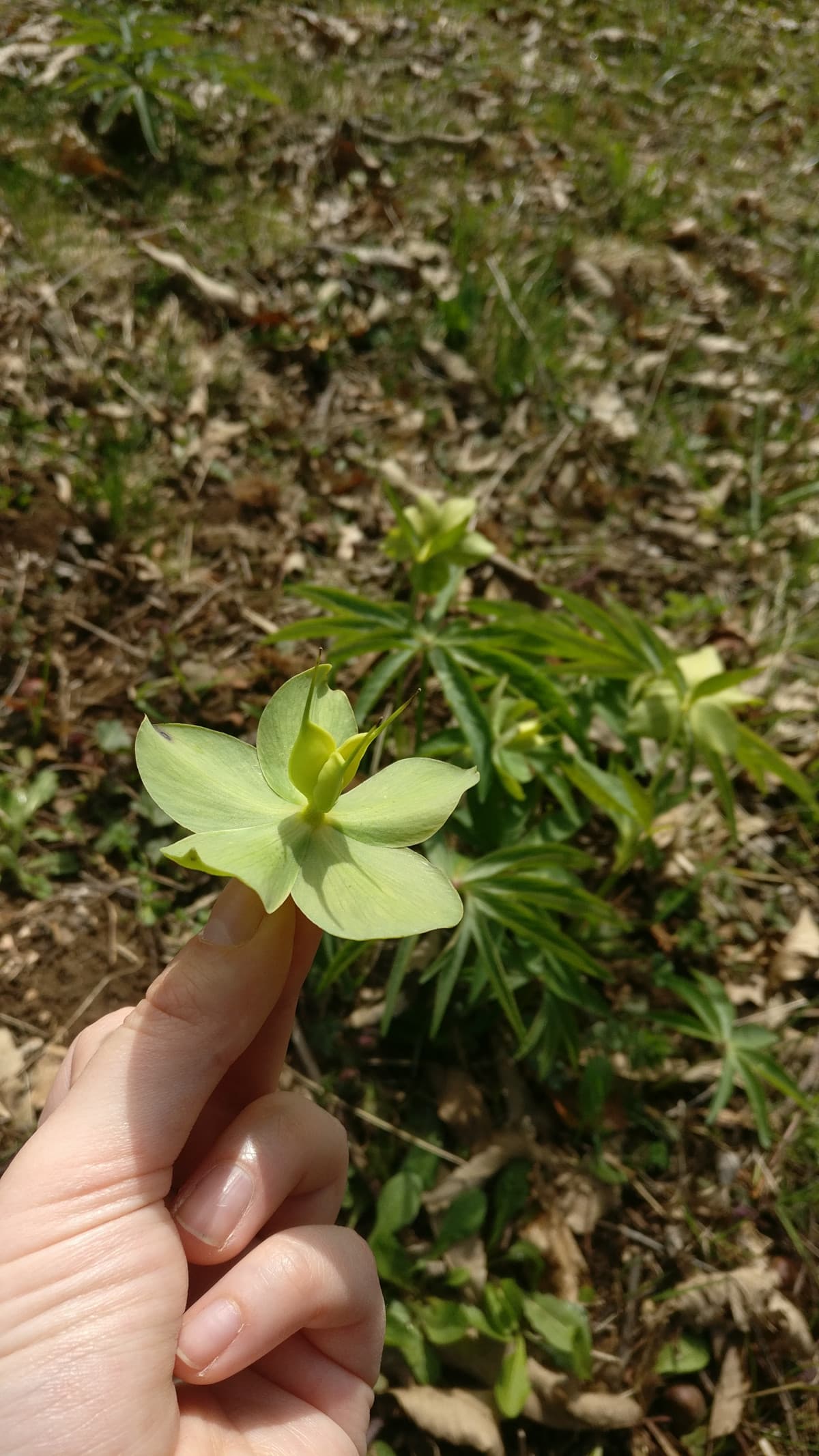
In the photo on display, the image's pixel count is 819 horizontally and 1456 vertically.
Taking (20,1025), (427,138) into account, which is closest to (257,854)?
(20,1025)

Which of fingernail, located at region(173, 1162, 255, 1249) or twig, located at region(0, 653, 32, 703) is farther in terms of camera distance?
twig, located at region(0, 653, 32, 703)

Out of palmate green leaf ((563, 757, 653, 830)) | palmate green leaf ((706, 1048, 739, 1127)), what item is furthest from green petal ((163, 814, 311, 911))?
palmate green leaf ((706, 1048, 739, 1127))

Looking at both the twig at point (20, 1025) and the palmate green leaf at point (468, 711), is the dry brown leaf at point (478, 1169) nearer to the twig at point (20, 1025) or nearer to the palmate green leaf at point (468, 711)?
the palmate green leaf at point (468, 711)

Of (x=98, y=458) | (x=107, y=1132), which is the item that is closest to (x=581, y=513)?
(x=98, y=458)

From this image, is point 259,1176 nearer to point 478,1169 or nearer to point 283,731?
point 283,731

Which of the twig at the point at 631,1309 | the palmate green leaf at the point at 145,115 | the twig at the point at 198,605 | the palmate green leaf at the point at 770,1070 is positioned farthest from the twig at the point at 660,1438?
the palmate green leaf at the point at 145,115

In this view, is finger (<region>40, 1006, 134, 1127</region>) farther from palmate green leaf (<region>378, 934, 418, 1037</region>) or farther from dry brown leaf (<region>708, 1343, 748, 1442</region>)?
dry brown leaf (<region>708, 1343, 748, 1442</region>)

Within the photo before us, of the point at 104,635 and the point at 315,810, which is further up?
the point at 315,810
